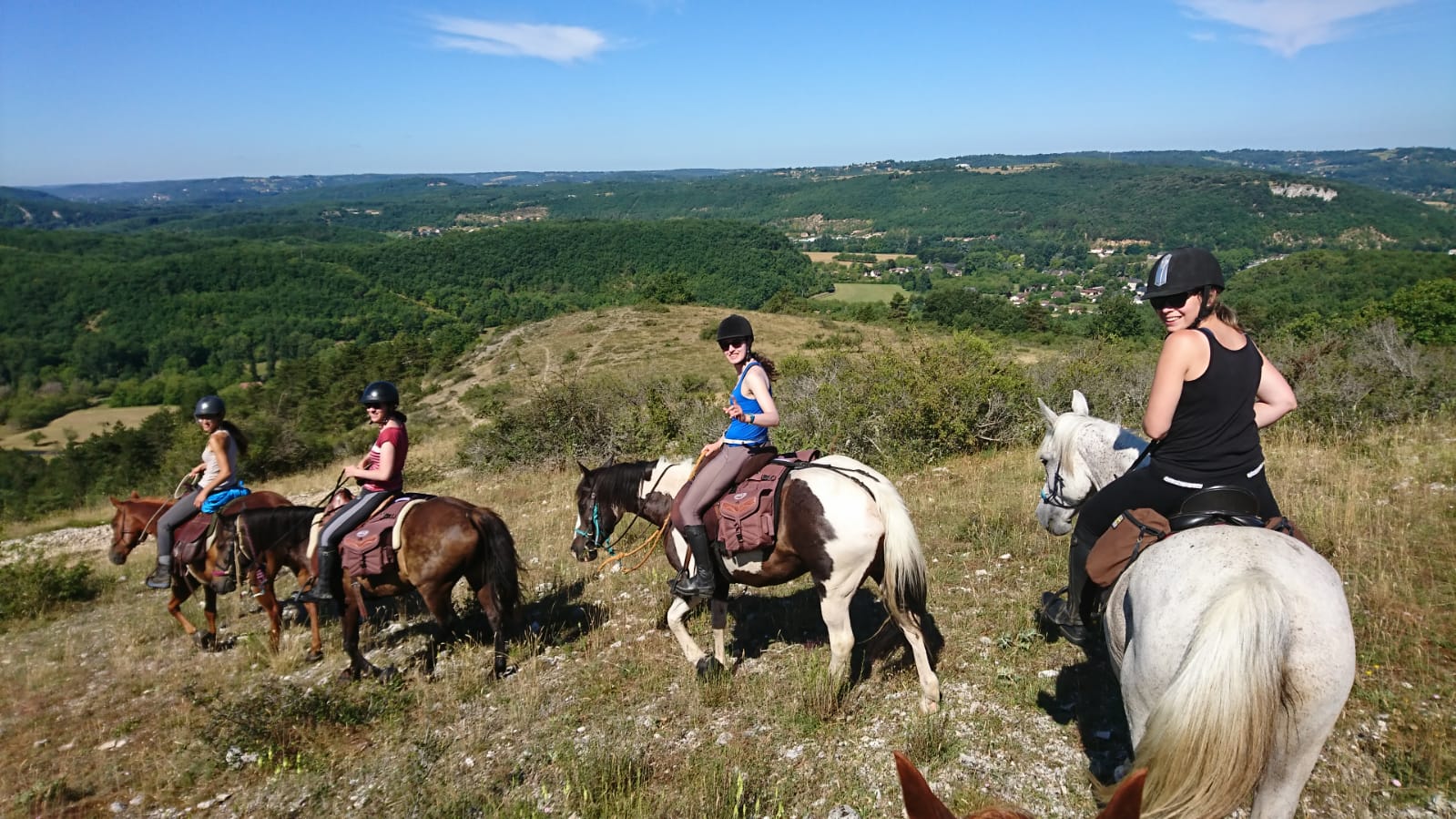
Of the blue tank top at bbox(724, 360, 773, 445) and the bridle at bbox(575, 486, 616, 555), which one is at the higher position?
the blue tank top at bbox(724, 360, 773, 445)

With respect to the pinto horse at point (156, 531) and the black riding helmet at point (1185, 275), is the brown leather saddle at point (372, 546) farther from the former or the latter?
the black riding helmet at point (1185, 275)

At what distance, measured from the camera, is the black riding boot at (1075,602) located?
143 inches

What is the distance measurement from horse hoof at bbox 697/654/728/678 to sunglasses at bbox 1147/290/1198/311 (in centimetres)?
392

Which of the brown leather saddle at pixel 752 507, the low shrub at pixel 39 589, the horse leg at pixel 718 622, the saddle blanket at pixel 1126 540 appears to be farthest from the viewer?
the low shrub at pixel 39 589

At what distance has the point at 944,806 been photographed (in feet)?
4.24

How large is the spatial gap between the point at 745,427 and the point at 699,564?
115 cm

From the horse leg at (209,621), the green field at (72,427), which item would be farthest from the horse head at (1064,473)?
the green field at (72,427)

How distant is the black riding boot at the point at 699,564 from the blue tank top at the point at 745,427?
752mm

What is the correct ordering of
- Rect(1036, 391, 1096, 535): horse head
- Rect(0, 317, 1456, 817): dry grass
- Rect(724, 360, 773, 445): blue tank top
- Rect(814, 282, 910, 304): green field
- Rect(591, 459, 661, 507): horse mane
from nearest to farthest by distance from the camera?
Rect(0, 317, 1456, 817): dry grass → Rect(1036, 391, 1096, 535): horse head → Rect(724, 360, 773, 445): blue tank top → Rect(591, 459, 661, 507): horse mane → Rect(814, 282, 910, 304): green field

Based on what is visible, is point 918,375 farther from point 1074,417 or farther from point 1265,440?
point 1074,417

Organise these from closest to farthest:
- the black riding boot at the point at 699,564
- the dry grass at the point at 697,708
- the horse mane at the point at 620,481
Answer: the dry grass at the point at 697,708 < the black riding boot at the point at 699,564 < the horse mane at the point at 620,481

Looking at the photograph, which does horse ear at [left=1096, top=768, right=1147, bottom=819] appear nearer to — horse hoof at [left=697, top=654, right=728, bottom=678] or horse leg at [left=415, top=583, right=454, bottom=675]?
horse hoof at [left=697, top=654, right=728, bottom=678]

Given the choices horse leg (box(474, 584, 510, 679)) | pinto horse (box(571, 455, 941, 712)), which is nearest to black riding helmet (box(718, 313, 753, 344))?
pinto horse (box(571, 455, 941, 712))

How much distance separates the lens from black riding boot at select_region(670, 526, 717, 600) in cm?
524
